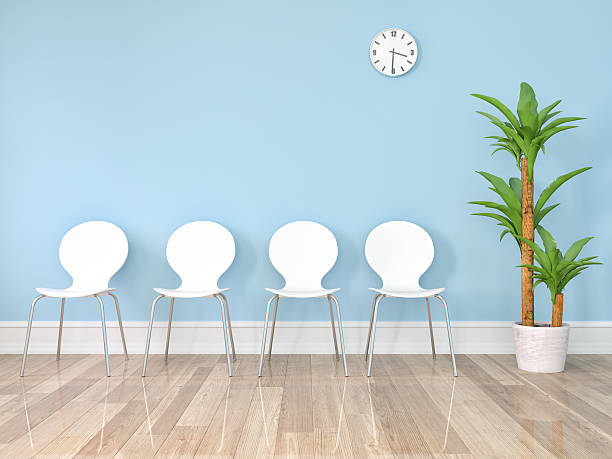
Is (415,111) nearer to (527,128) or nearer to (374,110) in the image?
(374,110)

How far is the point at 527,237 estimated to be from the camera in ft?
10.1

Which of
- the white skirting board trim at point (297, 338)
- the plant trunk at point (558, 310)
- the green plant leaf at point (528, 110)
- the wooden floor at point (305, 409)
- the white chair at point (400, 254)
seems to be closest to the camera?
the wooden floor at point (305, 409)

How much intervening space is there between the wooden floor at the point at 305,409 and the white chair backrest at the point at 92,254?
1.69 feet

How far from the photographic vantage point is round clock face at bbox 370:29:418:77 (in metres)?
3.49

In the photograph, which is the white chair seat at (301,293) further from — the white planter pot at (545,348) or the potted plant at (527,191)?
the white planter pot at (545,348)

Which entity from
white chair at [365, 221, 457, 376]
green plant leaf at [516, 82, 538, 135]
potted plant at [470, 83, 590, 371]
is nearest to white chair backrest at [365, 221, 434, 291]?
white chair at [365, 221, 457, 376]

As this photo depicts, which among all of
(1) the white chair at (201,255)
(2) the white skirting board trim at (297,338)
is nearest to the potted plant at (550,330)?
(2) the white skirting board trim at (297,338)

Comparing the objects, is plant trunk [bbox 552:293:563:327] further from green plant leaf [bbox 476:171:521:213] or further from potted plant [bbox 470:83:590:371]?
green plant leaf [bbox 476:171:521:213]

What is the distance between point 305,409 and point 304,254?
1.21 meters

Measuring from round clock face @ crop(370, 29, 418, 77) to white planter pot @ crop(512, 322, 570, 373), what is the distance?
1789mm

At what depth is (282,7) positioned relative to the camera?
3539mm

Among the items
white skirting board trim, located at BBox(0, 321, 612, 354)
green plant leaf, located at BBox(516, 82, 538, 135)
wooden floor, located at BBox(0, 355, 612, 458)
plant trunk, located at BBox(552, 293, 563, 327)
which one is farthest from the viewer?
white skirting board trim, located at BBox(0, 321, 612, 354)

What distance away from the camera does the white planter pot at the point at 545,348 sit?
2.98m

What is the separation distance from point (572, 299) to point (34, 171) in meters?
3.63
